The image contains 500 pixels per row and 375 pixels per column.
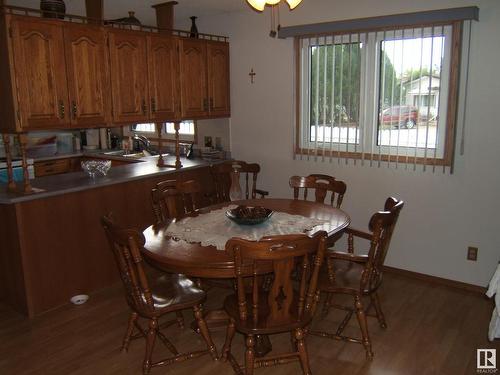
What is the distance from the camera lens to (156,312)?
242cm

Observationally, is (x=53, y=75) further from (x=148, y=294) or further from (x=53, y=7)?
(x=148, y=294)

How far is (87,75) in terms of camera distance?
345cm

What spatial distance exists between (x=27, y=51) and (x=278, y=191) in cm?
253

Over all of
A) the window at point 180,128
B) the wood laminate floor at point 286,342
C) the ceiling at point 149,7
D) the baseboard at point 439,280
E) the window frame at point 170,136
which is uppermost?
the ceiling at point 149,7

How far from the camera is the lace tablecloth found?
2594 mm

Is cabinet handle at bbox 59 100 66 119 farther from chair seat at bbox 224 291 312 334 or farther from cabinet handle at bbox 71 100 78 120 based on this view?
chair seat at bbox 224 291 312 334

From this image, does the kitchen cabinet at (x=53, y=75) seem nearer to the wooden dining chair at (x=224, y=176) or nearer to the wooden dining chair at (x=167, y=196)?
the wooden dining chair at (x=167, y=196)

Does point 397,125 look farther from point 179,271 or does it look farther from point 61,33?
point 61,33

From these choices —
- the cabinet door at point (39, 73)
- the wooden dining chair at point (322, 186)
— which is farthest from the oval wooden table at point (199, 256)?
the cabinet door at point (39, 73)

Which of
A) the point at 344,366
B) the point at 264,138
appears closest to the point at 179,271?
the point at 344,366

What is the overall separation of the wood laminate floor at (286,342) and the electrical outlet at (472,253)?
282mm

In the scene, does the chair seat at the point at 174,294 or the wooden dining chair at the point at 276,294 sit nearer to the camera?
the wooden dining chair at the point at 276,294

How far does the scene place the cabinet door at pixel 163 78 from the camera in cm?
396

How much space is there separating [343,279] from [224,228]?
0.80m
